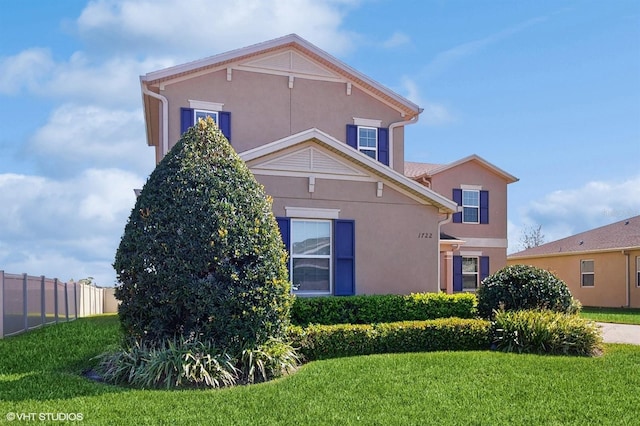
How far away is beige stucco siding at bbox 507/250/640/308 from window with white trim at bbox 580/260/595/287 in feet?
0.52

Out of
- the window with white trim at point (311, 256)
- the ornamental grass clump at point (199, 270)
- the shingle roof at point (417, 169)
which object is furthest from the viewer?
the shingle roof at point (417, 169)

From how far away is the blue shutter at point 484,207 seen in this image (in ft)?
85.6

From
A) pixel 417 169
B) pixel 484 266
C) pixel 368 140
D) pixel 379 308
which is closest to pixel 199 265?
pixel 379 308

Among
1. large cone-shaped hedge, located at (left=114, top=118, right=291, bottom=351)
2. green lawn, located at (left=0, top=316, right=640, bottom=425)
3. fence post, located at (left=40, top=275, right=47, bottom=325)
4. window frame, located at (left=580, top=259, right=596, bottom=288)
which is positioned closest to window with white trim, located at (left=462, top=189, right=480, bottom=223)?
window frame, located at (left=580, top=259, right=596, bottom=288)

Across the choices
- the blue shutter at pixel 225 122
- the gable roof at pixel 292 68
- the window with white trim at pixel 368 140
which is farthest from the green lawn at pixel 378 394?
the window with white trim at pixel 368 140

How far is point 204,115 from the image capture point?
17219 millimetres

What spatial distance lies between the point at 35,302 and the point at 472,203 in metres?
17.4

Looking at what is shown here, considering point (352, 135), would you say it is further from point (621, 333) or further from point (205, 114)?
point (621, 333)

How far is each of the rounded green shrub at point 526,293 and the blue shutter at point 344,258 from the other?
319 cm

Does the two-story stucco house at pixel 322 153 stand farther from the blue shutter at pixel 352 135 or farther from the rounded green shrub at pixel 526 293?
the rounded green shrub at pixel 526 293

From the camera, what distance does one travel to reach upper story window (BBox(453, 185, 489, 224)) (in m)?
25.8

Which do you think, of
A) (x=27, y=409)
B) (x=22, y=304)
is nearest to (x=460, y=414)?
(x=27, y=409)

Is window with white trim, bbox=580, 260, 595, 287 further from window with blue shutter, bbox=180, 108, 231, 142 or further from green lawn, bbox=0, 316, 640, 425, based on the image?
window with blue shutter, bbox=180, 108, 231, 142

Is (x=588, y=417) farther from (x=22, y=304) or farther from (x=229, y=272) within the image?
(x=22, y=304)
